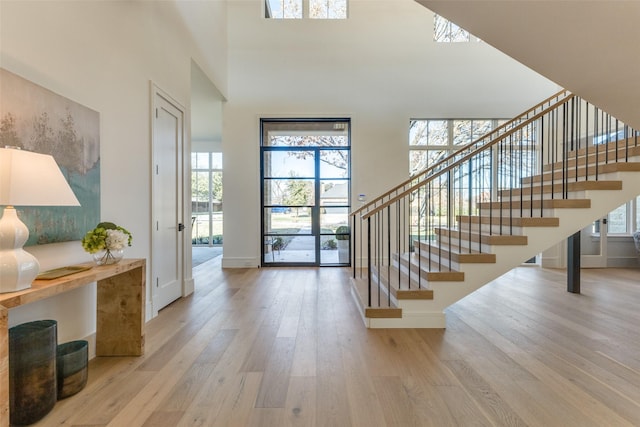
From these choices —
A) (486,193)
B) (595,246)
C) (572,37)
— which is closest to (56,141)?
(572,37)

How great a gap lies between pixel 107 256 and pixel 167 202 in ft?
4.92

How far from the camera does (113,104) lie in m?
2.55

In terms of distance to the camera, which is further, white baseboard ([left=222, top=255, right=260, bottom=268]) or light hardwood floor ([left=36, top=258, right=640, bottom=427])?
white baseboard ([left=222, top=255, right=260, bottom=268])

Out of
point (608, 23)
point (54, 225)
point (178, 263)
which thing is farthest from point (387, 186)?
point (54, 225)

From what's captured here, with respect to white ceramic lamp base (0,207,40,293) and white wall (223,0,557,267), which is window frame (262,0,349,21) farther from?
white ceramic lamp base (0,207,40,293)

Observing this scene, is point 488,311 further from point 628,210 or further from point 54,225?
point 628,210

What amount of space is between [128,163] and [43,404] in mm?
1916

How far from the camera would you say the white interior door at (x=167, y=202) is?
10.6 feet

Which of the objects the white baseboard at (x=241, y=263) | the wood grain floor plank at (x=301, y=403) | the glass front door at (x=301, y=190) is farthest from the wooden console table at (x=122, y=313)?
the glass front door at (x=301, y=190)

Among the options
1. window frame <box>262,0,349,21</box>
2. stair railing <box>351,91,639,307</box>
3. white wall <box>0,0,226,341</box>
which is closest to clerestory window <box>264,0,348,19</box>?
window frame <box>262,0,349,21</box>

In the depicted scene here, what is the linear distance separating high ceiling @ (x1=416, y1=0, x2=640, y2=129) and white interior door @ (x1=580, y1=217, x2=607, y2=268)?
4943 mm

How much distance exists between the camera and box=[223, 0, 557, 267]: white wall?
579 cm

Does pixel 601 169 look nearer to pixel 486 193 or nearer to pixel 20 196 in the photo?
pixel 486 193

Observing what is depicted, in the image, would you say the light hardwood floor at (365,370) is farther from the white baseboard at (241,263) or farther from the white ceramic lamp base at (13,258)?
the white baseboard at (241,263)
